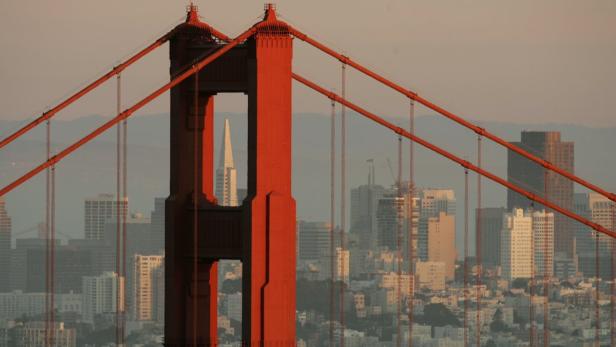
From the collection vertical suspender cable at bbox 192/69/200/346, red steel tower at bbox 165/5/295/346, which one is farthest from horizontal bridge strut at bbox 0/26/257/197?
vertical suspender cable at bbox 192/69/200/346

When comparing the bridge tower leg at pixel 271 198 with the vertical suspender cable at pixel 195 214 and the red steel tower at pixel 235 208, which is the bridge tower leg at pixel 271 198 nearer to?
the red steel tower at pixel 235 208

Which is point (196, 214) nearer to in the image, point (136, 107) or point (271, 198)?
point (271, 198)

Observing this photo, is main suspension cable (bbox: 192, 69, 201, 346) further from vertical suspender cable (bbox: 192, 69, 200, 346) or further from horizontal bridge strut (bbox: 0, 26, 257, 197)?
horizontal bridge strut (bbox: 0, 26, 257, 197)

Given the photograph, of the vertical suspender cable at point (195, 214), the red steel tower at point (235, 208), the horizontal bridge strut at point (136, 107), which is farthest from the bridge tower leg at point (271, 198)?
the vertical suspender cable at point (195, 214)

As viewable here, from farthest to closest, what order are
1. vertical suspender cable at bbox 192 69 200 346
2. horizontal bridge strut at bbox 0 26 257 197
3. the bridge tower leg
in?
vertical suspender cable at bbox 192 69 200 346, the bridge tower leg, horizontal bridge strut at bbox 0 26 257 197

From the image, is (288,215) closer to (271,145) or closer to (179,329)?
(271,145)

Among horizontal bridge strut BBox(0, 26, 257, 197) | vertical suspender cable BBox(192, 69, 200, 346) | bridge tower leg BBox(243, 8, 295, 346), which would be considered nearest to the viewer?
horizontal bridge strut BBox(0, 26, 257, 197)

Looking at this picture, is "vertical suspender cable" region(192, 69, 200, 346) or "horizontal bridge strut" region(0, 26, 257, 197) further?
"vertical suspender cable" region(192, 69, 200, 346)

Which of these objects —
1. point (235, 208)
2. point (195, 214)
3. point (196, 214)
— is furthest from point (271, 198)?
point (196, 214)

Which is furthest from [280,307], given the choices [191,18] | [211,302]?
[191,18]
